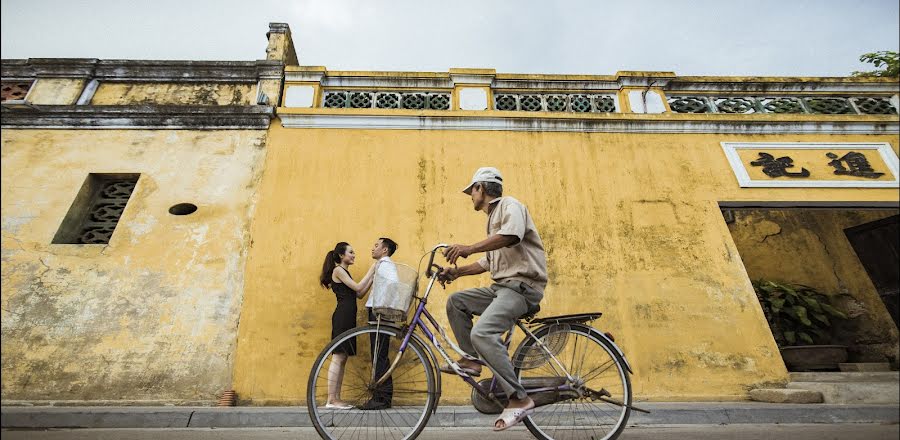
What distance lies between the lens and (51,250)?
5039 mm

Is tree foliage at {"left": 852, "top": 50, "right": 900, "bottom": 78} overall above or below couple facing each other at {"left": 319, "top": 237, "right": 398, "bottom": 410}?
above

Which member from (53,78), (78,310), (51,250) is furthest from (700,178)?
(53,78)

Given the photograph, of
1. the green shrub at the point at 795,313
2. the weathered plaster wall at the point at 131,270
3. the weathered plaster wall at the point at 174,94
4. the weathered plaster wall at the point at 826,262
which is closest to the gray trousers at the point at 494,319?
the weathered plaster wall at the point at 131,270

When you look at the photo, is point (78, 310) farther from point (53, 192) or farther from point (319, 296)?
point (319, 296)

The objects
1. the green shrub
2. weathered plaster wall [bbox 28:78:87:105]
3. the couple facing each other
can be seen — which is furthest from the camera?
the green shrub

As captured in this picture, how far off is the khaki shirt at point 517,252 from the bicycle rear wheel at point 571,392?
13.5 inches

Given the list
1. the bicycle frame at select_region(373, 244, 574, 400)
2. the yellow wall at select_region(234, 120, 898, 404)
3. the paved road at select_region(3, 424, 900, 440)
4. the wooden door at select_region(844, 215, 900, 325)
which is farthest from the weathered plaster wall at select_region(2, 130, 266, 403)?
the wooden door at select_region(844, 215, 900, 325)

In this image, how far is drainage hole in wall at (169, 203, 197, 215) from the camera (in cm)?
537

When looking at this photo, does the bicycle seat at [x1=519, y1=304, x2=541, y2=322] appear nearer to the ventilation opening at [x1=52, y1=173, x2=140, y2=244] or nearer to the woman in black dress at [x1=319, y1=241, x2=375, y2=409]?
the woman in black dress at [x1=319, y1=241, x2=375, y2=409]

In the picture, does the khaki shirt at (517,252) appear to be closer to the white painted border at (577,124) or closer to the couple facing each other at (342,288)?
the couple facing each other at (342,288)

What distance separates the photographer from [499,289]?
2951mm

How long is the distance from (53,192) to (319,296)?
11.0 feet

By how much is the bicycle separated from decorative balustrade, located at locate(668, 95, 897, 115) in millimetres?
4645

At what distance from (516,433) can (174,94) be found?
5.94m
